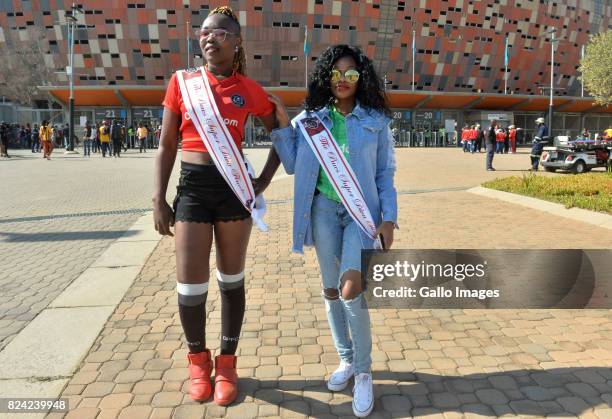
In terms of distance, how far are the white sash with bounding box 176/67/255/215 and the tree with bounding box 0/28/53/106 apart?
50258 millimetres

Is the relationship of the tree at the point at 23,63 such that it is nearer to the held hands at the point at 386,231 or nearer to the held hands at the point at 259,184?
the held hands at the point at 259,184

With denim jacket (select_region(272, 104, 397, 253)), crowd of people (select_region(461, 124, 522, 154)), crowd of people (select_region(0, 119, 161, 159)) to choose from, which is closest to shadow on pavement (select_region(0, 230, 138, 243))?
denim jacket (select_region(272, 104, 397, 253))

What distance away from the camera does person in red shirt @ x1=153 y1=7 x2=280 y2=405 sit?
8.96 ft

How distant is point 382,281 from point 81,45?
160 ft

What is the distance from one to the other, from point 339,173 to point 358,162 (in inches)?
5.5

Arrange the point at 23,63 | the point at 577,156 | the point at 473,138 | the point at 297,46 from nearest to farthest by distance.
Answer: the point at 577,156
the point at 473,138
the point at 297,46
the point at 23,63

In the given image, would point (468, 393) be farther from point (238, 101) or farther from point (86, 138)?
point (86, 138)

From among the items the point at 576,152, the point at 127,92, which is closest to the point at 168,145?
the point at 576,152

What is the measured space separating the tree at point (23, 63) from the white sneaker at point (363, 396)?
51129 millimetres

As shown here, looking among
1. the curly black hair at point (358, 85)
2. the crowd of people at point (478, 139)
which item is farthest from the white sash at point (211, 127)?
the crowd of people at point (478, 139)

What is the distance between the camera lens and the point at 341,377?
2928 mm

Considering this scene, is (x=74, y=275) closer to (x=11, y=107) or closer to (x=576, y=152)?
(x=576, y=152)

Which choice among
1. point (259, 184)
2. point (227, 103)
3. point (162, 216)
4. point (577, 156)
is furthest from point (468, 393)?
point (577, 156)

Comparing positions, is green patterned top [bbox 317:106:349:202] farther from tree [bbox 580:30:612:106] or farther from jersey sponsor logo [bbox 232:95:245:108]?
tree [bbox 580:30:612:106]
